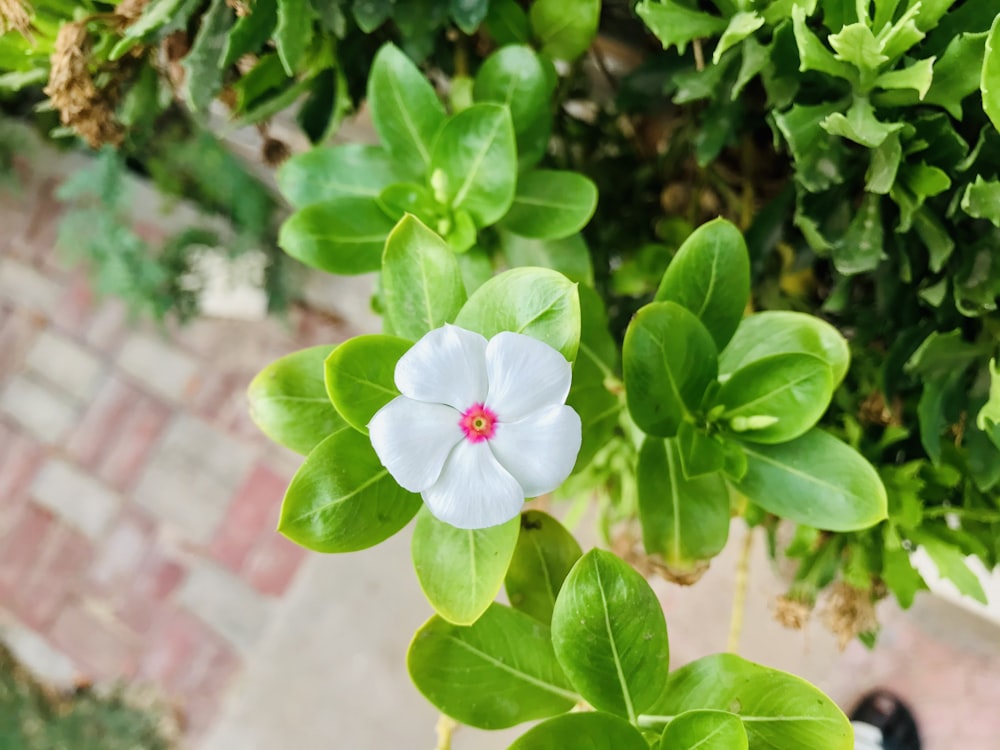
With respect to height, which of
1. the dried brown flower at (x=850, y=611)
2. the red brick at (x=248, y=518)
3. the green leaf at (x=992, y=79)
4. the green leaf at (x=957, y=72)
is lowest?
the red brick at (x=248, y=518)

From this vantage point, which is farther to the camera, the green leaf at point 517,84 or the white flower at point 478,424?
the green leaf at point 517,84

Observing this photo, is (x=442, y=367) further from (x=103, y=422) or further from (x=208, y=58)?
(x=103, y=422)

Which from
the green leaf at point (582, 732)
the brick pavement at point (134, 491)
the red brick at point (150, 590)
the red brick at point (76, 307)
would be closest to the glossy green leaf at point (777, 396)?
the green leaf at point (582, 732)

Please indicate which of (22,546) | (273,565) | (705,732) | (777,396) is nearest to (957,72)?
(777,396)

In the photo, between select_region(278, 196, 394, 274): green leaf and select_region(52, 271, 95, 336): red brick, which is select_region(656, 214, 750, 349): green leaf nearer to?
select_region(278, 196, 394, 274): green leaf

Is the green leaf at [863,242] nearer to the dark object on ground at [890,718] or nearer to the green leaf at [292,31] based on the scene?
the green leaf at [292,31]

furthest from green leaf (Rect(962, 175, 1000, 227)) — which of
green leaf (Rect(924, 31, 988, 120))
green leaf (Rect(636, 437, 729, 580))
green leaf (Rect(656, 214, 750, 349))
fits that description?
green leaf (Rect(636, 437, 729, 580))

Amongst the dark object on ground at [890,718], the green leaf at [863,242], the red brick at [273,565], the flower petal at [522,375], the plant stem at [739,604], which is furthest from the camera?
the red brick at [273,565]

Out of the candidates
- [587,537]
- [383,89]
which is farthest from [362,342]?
[587,537]
